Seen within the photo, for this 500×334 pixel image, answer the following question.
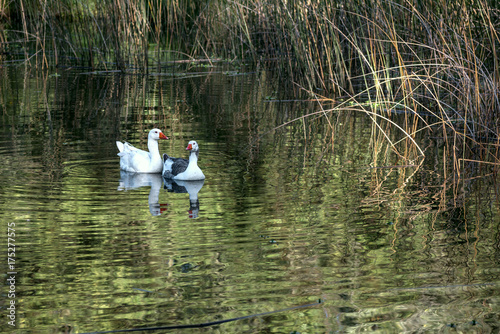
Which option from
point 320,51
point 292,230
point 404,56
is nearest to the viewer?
point 292,230

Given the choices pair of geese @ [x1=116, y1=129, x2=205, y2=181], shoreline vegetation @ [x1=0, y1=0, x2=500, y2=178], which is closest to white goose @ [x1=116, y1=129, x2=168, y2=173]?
pair of geese @ [x1=116, y1=129, x2=205, y2=181]

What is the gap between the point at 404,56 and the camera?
469 inches

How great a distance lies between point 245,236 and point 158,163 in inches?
126

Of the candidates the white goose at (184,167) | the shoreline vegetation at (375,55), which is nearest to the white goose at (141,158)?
the white goose at (184,167)

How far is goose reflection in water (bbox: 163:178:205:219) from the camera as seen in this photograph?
22.4ft

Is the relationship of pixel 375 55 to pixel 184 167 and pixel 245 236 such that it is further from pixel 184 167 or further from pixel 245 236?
pixel 245 236

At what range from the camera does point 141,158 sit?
8.30 meters

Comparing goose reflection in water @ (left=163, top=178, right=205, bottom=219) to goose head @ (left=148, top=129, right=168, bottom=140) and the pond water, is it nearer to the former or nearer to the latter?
the pond water

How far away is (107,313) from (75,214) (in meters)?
2.23

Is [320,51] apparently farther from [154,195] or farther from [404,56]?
[154,195]

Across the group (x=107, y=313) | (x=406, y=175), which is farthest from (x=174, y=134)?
(x=107, y=313)

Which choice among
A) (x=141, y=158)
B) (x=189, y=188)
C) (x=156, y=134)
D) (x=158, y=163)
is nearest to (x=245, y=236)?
(x=189, y=188)

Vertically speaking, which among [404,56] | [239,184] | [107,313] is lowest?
[107,313]

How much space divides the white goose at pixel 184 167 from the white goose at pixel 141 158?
130mm
